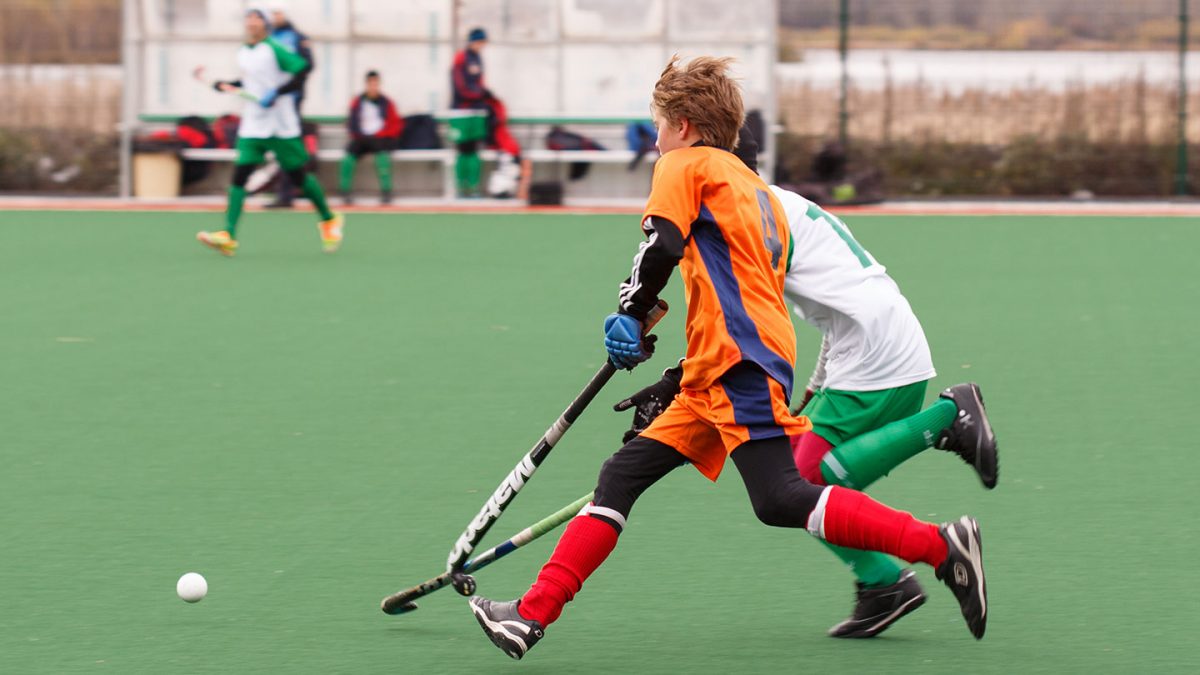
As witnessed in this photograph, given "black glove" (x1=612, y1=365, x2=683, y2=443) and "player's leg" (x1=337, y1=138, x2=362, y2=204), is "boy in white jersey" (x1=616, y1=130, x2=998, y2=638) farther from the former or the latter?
"player's leg" (x1=337, y1=138, x2=362, y2=204)

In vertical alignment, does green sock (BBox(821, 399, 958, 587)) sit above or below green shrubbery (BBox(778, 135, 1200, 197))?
below

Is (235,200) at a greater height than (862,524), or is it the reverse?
(235,200)

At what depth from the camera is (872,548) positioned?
4125 mm

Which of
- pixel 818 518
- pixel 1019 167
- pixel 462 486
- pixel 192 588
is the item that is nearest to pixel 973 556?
pixel 818 518

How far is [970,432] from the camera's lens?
468cm

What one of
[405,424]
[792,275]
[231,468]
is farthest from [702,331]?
[405,424]

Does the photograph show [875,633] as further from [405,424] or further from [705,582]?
[405,424]

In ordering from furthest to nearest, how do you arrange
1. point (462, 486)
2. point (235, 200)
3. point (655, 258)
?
point (235, 200)
point (462, 486)
point (655, 258)

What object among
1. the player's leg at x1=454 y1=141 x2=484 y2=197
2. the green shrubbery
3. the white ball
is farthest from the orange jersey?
the green shrubbery

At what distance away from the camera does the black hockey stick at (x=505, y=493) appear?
4426 mm

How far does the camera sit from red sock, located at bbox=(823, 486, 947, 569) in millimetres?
4082

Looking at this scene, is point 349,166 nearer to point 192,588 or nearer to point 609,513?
point 192,588

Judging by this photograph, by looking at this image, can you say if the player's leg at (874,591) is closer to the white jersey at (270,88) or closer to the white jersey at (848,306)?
the white jersey at (848,306)

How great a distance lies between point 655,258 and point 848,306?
0.76 metres
